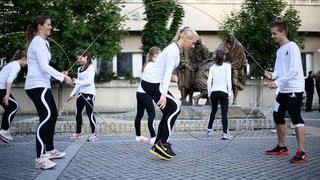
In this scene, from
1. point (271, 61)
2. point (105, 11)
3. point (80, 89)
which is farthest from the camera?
point (271, 61)

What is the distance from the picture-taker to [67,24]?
25.1m

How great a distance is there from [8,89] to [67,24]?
15252 mm

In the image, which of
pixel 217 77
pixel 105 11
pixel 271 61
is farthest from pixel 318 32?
pixel 217 77

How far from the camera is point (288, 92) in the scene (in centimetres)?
802

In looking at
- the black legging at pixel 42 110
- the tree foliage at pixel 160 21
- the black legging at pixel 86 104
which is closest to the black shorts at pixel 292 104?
the black legging at pixel 42 110

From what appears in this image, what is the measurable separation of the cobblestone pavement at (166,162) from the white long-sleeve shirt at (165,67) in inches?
49.1

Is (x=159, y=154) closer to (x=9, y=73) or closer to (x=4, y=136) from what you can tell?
(x=4, y=136)

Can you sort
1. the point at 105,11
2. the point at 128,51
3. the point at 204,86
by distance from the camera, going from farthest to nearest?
the point at 128,51 → the point at 105,11 → the point at 204,86

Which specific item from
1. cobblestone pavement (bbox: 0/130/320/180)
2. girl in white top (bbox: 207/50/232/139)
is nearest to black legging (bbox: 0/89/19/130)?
cobblestone pavement (bbox: 0/130/320/180)

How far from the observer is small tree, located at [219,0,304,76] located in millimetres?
28891

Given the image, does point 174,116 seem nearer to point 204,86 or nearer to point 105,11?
point 204,86

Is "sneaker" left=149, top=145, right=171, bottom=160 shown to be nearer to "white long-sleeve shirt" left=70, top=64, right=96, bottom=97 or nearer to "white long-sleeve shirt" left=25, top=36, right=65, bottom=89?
"white long-sleeve shirt" left=25, top=36, right=65, bottom=89

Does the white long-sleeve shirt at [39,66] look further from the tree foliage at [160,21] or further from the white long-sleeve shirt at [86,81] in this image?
the tree foliage at [160,21]

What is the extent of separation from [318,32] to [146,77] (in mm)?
29312
